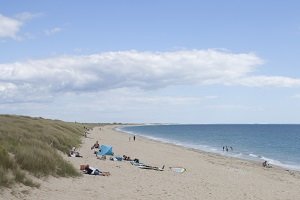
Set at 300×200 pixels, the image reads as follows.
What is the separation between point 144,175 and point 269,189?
5893mm

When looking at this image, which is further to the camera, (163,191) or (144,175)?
(144,175)

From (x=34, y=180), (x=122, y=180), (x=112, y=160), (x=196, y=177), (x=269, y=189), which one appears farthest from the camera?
(x=112, y=160)

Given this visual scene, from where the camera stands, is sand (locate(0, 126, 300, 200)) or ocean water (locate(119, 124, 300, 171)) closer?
sand (locate(0, 126, 300, 200))

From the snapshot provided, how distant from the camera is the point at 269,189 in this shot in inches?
761

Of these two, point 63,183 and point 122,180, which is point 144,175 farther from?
point 63,183

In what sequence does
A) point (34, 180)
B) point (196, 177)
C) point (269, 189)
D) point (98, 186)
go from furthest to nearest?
1. point (196, 177)
2. point (269, 189)
3. point (98, 186)
4. point (34, 180)

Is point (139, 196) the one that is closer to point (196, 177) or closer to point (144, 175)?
point (144, 175)

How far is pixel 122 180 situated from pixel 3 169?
592cm

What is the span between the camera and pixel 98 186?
50.4 feet

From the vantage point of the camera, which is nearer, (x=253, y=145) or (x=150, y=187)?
(x=150, y=187)

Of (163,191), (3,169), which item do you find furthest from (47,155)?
(163,191)

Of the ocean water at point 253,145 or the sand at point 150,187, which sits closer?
the sand at point 150,187

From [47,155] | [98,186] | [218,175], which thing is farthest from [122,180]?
[218,175]

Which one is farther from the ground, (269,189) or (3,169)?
(3,169)
